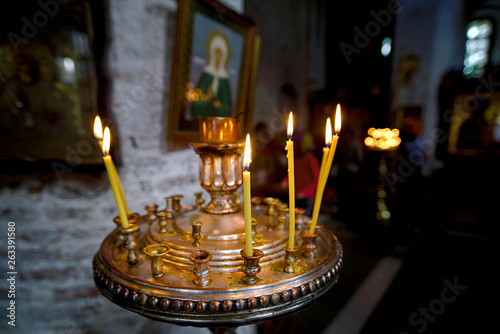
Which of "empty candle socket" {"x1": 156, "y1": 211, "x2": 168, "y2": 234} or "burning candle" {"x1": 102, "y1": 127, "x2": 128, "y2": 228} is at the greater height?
"burning candle" {"x1": 102, "y1": 127, "x2": 128, "y2": 228}

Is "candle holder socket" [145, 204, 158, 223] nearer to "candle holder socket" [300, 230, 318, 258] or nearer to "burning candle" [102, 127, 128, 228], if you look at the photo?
"burning candle" [102, 127, 128, 228]

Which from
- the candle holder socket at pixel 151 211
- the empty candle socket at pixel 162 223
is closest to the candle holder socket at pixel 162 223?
the empty candle socket at pixel 162 223

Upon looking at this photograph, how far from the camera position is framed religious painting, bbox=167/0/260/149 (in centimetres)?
177

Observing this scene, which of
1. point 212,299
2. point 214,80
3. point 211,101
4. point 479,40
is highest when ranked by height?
point 479,40

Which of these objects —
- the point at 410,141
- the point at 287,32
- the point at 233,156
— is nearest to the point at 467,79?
the point at 410,141

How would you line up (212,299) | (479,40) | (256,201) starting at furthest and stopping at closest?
1. (479,40)
2. (256,201)
3. (212,299)

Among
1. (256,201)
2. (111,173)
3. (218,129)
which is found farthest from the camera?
(256,201)

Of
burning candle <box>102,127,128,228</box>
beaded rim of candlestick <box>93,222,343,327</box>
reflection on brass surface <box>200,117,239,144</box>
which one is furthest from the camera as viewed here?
reflection on brass surface <box>200,117,239,144</box>

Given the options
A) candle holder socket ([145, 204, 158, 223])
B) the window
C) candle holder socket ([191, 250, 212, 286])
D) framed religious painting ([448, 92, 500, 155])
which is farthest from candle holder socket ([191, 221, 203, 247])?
the window

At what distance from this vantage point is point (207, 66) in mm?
1977

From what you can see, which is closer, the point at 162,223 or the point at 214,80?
the point at 162,223

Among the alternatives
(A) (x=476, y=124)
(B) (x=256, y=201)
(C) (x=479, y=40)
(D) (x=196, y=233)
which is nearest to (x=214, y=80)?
(B) (x=256, y=201)

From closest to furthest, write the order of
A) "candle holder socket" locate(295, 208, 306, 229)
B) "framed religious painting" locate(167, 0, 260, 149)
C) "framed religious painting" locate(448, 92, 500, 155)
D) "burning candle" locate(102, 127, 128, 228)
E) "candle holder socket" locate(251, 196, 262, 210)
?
"burning candle" locate(102, 127, 128, 228), "candle holder socket" locate(295, 208, 306, 229), "candle holder socket" locate(251, 196, 262, 210), "framed religious painting" locate(167, 0, 260, 149), "framed religious painting" locate(448, 92, 500, 155)

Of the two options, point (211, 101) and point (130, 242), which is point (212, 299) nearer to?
point (130, 242)
